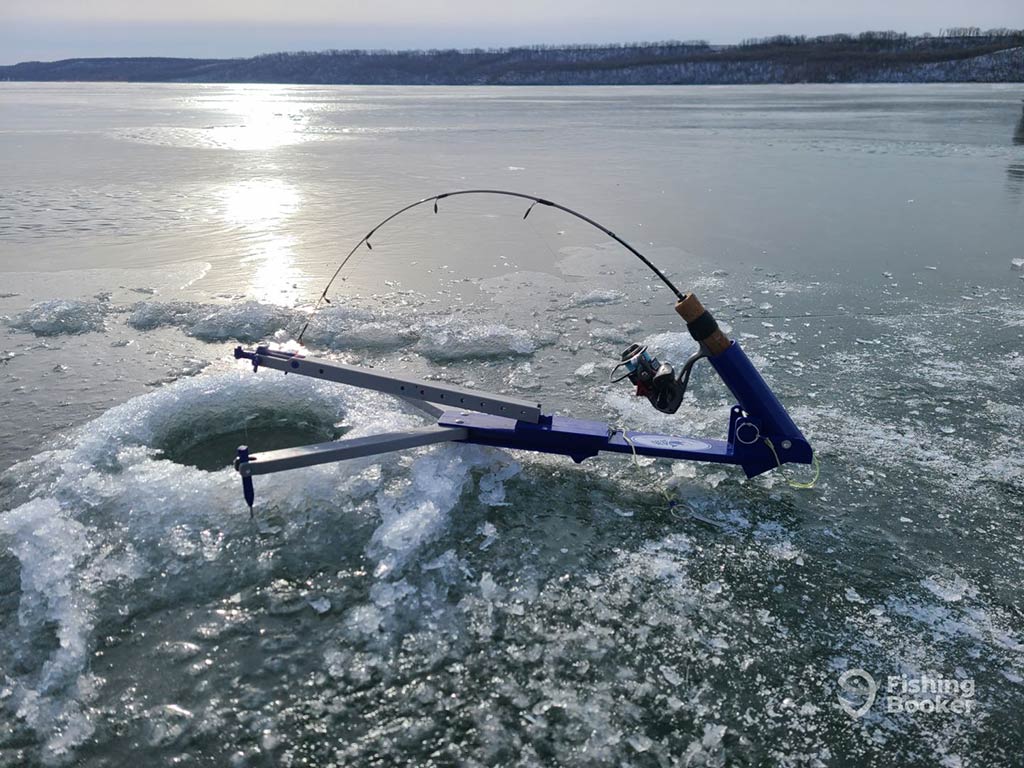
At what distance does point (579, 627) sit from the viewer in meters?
2.81

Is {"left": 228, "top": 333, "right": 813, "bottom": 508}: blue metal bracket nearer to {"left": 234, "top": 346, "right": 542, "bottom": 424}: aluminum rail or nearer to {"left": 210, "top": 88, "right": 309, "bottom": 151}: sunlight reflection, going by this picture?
{"left": 234, "top": 346, "right": 542, "bottom": 424}: aluminum rail

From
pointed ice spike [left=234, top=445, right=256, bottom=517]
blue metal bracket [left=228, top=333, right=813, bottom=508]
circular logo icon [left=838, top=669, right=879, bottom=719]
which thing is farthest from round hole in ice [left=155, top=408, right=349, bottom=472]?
circular logo icon [left=838, top=669, right=879, bottom=719]

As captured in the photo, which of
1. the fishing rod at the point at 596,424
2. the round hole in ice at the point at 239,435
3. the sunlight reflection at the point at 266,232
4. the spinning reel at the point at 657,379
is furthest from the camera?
the sunlight reflection at the point at 266,232

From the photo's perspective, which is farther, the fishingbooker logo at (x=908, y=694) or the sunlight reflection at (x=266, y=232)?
the sunlight reflection at (x=266, y=232)

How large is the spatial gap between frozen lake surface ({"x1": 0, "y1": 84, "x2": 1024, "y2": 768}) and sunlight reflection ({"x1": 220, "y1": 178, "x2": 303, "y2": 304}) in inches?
3.4

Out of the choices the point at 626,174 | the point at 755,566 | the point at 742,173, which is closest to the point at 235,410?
the point at 755,566

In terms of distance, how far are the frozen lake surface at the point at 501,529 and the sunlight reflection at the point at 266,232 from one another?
86 mm

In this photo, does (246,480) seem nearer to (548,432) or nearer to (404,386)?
(404,386)

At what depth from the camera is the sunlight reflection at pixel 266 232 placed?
7.02m

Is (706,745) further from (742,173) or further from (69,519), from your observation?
(742,173)

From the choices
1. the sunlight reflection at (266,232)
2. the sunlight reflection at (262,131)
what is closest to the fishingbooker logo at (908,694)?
the sunlight reflection at (266,232)

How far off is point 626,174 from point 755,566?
38.4 feet

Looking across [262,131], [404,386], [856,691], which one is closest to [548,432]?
[404,386]

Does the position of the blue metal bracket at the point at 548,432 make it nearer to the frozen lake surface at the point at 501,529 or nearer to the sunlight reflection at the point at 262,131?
the frozen lake surface at the point at 501,529
